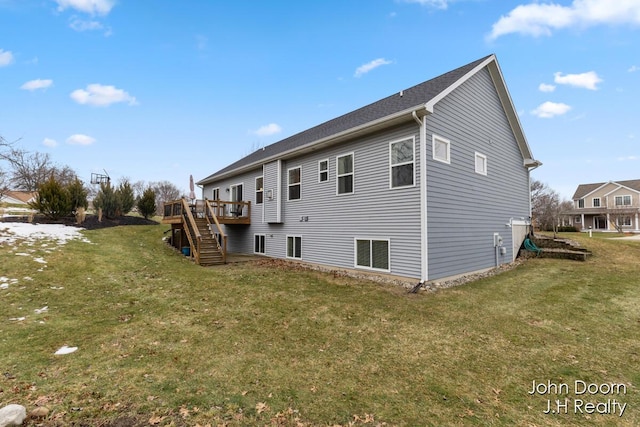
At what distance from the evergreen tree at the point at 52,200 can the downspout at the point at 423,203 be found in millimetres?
17531

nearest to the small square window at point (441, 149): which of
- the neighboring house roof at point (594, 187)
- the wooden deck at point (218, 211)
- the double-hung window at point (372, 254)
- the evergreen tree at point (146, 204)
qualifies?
the double-hung window at point (372, 254)

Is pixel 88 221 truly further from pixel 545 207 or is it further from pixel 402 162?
pixel 545 207

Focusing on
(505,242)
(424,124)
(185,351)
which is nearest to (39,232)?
(185,351)

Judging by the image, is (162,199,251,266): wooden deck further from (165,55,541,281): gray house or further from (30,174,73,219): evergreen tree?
(30,174,73,219): evergreen tree

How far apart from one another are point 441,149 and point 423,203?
2161 millimetres

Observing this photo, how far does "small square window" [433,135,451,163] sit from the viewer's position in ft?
28.0

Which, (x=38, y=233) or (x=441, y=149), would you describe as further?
(x=38, y=233)

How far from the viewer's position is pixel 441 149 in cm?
882

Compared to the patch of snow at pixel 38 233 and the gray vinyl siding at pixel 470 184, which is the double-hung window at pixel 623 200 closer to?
the gray vinyl siding at pixel 470 184

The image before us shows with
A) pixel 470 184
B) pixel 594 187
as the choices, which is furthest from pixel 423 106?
pixel 594 187

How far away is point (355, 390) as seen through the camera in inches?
133

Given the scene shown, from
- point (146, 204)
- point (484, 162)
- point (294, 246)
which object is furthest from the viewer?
point (146, 204)

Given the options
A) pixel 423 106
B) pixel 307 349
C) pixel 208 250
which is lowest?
pixel 307 349

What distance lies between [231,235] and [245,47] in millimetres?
11494
